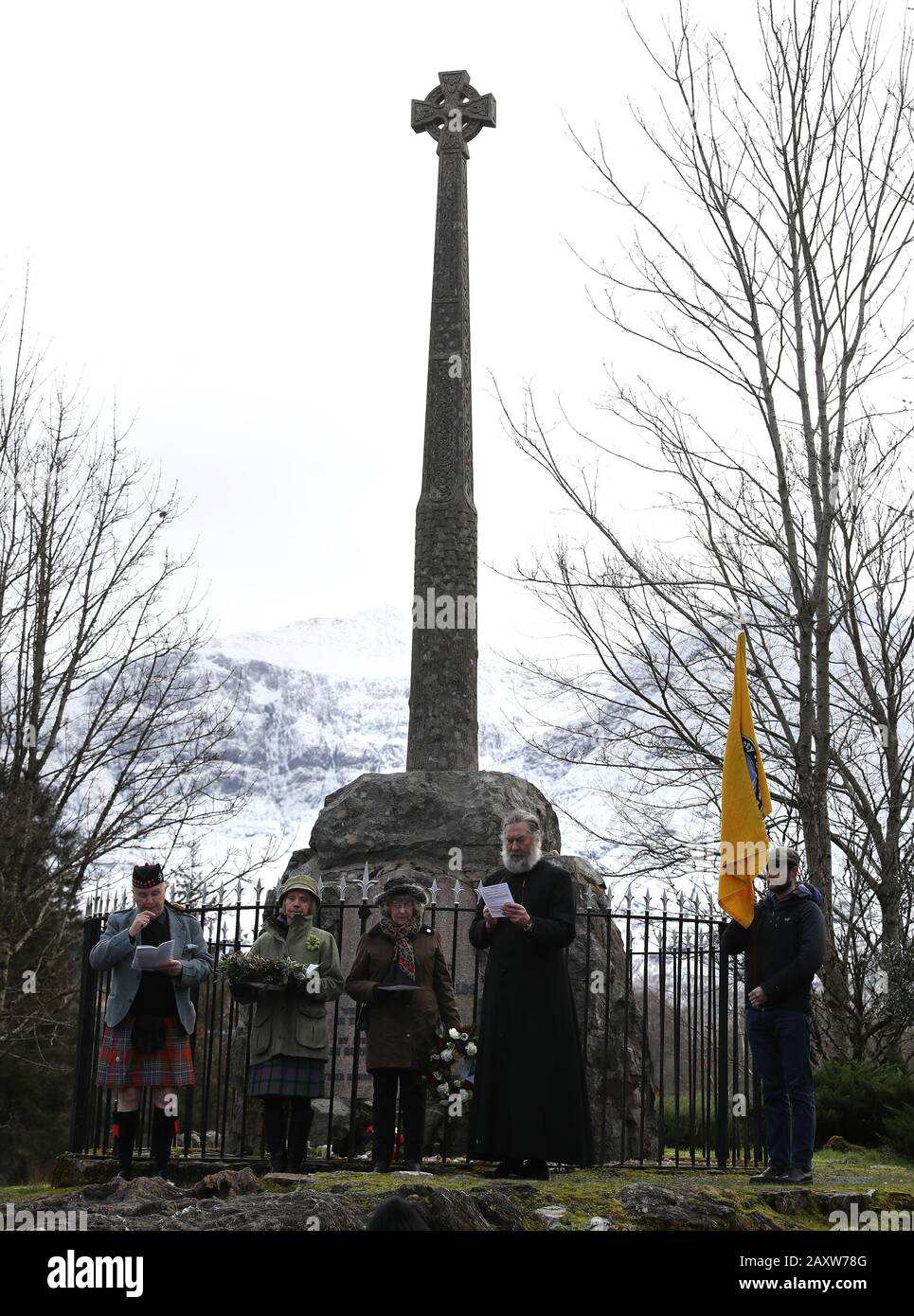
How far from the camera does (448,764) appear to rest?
1055 centimetres

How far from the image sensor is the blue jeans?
739cm

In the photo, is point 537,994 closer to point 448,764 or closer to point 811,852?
point 448,764

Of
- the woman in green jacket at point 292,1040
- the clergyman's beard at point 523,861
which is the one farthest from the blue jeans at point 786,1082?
the woman in green jacket at point 292,1040

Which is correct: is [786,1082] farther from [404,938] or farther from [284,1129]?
[284,1129]

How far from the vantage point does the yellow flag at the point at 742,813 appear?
7.99 metres

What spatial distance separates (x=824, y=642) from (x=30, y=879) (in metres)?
9.18

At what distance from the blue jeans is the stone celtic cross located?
3498 mm

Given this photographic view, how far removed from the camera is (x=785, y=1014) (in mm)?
7434

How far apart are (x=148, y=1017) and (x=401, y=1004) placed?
1.30 meters

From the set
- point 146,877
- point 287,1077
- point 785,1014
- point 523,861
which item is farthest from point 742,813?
point 146,877

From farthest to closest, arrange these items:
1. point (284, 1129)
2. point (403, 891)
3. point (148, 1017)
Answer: point (403, 891), point (284, 1129), point (148, 1017)
